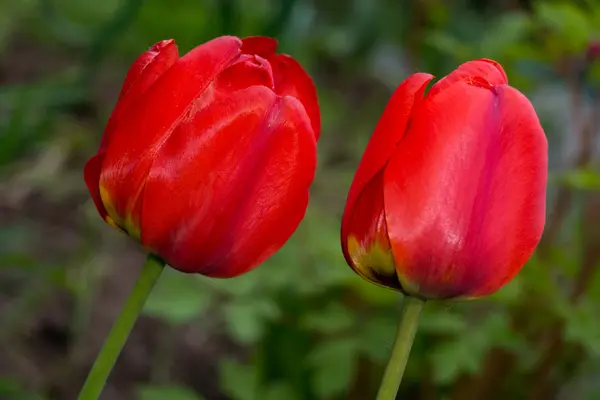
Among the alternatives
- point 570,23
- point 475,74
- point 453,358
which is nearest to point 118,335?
point 475,74

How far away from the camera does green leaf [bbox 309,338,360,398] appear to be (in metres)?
0.92

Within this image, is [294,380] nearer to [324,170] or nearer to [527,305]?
[527,305]

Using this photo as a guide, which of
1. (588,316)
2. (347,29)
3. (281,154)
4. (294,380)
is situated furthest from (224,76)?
(347,29)

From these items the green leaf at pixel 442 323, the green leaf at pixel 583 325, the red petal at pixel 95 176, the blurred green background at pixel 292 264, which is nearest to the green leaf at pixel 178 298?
the blurred green background at pixel 292 264

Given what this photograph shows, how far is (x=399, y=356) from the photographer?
316mm

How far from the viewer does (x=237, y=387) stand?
953mm

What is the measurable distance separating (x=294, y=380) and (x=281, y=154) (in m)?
0.78

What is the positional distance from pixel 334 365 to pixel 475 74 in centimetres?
62

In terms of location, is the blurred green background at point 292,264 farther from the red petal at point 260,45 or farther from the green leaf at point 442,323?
the red petal at point 260,45

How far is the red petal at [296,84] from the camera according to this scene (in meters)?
0.37

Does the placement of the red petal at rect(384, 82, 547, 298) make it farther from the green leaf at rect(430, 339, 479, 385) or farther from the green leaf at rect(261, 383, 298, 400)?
the green leaf at rect(261, 383, 298, 400)

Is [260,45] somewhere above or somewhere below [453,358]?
above

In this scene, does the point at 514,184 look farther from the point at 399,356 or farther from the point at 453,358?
the point at 453,358

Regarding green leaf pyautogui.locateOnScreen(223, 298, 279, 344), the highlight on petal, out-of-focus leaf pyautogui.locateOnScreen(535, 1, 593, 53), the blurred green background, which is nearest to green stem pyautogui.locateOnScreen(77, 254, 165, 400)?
the highlight on petal
